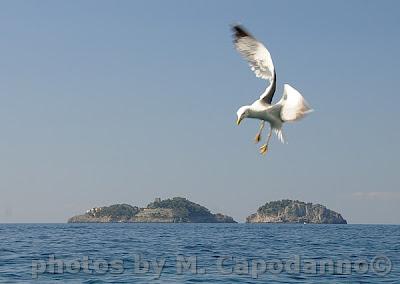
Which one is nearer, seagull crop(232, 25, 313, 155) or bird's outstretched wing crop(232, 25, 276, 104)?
seagull crop(232, 25, 313, 155)

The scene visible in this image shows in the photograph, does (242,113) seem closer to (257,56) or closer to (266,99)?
(266,99)

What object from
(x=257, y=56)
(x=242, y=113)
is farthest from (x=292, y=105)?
(x=257, y=56)

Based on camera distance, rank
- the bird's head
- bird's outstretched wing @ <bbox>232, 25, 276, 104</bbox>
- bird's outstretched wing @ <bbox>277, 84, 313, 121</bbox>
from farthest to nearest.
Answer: bird's outstretched wing @ <bbox>232, 25, 276, 104</bbox>, the bird's head, bird's outstretched wing @ <bbox>277, 84, 313, 121</bbox>

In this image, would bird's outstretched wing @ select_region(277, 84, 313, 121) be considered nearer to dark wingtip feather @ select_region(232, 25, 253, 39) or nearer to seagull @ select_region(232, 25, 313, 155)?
seagull @ select_region(232, 25, 313, 155)

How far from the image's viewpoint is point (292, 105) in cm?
603

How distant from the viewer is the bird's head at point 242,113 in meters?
6.25

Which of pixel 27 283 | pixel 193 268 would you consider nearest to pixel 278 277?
pixel 193 268

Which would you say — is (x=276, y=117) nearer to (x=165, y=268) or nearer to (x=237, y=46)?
(x=237, y=46)

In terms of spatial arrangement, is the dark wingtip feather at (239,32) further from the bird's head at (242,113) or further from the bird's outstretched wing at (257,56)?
the bird's head at (242,113)

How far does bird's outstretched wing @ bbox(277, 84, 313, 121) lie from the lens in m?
5.86

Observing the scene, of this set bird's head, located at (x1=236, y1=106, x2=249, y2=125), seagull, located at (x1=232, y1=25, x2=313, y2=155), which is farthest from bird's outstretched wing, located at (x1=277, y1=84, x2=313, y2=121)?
bird's head, located at (x1=236, y1=106, x2=249, y2=125)

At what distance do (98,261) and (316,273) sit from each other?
1879 cm

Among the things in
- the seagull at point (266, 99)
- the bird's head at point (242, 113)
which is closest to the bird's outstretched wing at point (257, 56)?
the seagull at point (266, 99)

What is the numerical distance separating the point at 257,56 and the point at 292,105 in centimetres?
97
